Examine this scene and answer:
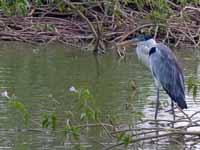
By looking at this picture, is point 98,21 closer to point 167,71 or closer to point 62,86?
point 62,86

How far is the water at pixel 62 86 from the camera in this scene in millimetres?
7883

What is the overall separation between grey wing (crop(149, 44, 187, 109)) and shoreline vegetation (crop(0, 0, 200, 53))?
557 cm

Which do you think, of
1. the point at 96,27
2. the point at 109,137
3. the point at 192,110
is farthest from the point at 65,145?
the point at 96,27

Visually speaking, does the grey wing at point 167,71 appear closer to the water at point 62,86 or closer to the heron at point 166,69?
the heron at point 166,69

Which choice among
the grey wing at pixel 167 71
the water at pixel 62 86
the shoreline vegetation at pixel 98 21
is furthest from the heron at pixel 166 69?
the shoreline vegetation at pixel 98 21

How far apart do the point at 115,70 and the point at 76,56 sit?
66.4 inches

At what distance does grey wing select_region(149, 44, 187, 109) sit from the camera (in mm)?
9289

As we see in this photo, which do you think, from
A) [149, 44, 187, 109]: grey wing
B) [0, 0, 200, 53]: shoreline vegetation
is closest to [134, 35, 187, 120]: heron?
[149, 44, 187, 109]: grey wing

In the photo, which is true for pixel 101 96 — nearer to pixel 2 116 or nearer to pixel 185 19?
pixel 2 116

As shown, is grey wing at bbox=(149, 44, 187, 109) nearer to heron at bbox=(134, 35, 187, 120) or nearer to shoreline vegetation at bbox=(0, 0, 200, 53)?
heron at bbox=(134, 35, 187, 120)

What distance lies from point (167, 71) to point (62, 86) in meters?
1.99

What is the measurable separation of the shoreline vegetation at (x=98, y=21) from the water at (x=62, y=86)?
59cm

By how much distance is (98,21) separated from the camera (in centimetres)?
1559

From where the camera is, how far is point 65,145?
749cm
